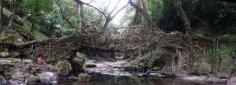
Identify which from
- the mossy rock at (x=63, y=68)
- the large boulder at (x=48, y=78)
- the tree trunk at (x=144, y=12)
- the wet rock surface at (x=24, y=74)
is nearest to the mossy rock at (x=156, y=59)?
the tree trunk at (x=144, y=12)

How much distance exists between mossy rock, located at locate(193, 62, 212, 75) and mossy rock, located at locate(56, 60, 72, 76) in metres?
7.01

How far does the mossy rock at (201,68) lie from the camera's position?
66.8 ft

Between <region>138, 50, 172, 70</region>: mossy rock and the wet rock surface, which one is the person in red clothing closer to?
the wet rock surface

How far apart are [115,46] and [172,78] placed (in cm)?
363

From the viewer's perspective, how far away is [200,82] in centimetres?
1773

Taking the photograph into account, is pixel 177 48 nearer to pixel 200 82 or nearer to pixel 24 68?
pixel 200 82

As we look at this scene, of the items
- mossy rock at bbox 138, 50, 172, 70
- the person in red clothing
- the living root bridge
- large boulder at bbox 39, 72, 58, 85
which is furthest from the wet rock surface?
mossy rock at bbox 138, 50, 172, 70

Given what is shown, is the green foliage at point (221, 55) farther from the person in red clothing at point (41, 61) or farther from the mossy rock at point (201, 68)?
the person in red clothing at point (41, 61)

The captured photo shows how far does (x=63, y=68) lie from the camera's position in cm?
1953

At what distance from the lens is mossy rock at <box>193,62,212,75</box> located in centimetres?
2036

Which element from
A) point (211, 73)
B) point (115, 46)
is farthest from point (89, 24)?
point (211, 73)

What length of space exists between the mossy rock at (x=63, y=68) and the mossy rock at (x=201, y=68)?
7.01 meters

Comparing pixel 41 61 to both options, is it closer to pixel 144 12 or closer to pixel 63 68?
pixel 63 68

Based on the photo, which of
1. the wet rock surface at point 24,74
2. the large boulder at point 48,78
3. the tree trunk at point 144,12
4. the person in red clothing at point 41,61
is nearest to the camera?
the tree trunk at point 144,12
